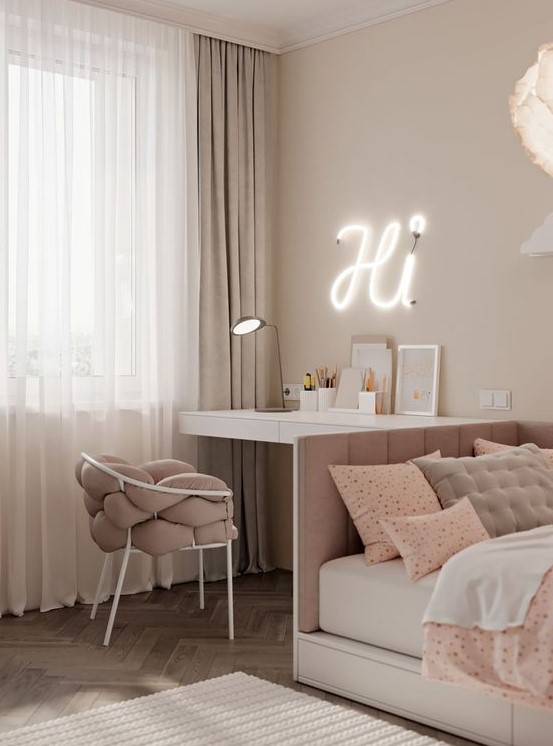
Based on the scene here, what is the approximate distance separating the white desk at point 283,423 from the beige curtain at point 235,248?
236 millimetres

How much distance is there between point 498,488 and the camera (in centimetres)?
322

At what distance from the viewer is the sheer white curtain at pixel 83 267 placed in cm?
408

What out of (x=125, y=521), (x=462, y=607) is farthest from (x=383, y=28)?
(x=462, y=607)

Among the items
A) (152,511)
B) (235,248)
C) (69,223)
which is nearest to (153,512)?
(152,511)

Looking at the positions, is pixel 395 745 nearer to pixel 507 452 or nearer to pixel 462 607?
pixel 462 607

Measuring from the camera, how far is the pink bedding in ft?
7.91

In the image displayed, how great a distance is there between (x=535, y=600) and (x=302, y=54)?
131 inches

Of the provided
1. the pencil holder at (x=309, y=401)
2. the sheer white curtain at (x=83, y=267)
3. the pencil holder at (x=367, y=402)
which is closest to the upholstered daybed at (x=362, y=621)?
the pencil holder at (x=367, y=402)

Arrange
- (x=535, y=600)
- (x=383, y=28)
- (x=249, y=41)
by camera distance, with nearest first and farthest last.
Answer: (x=535, y=600), (x=383, y=28), (x=249, y=41)

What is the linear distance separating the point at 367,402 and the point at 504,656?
2.05 m

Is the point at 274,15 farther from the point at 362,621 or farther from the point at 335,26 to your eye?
the point at 362,621

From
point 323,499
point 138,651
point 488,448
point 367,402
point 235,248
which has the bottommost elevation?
point 138,651

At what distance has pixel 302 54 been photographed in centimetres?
490

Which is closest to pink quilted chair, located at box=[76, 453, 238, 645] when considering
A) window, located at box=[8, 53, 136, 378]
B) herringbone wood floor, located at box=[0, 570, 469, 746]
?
herringbone wood floor, located at box=[0, 570, 469, 746]
